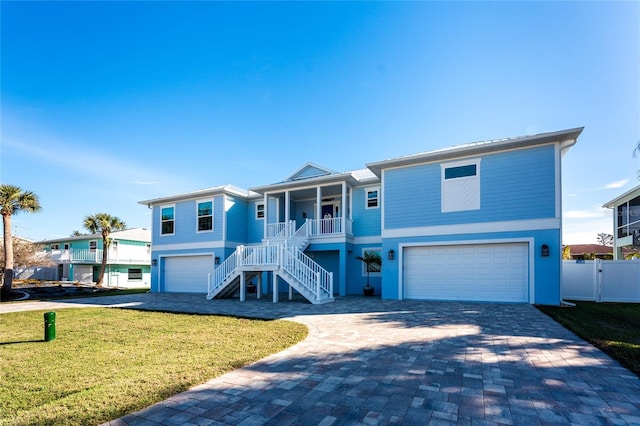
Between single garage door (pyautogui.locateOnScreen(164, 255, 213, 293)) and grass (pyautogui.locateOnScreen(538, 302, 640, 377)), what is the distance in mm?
15339

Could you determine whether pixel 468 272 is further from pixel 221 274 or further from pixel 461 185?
pixel 221 274

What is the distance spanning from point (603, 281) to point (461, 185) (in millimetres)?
6834

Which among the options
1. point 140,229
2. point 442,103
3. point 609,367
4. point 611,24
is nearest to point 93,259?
point 140,229

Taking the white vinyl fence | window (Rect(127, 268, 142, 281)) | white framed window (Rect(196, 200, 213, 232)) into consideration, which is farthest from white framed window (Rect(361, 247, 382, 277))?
window (Rect(127, 268, 142, 281))

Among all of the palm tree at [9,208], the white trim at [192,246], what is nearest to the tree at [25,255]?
the palm tree at [9,208]

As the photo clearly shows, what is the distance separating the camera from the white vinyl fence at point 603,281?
12.0 meters

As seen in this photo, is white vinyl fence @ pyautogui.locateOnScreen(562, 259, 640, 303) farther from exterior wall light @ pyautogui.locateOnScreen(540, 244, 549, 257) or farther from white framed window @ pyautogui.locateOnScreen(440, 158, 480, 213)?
white framed window @ pyautogui.locateOnScreen(440, 158, 480, 213)

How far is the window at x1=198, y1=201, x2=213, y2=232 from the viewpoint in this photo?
17.4 meters

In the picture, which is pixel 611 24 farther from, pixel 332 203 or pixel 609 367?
pixel 332 203

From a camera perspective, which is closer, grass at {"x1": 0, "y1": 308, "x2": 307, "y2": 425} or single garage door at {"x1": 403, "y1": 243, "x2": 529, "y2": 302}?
grass at {"x1": 0, "y1": 308, "x2": 307, "y2": 425}

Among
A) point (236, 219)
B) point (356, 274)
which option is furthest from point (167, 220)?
point (356, 274)

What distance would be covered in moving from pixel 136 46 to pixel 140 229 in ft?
83.8

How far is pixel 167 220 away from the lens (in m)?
18.9

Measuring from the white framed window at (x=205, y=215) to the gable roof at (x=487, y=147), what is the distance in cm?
942
